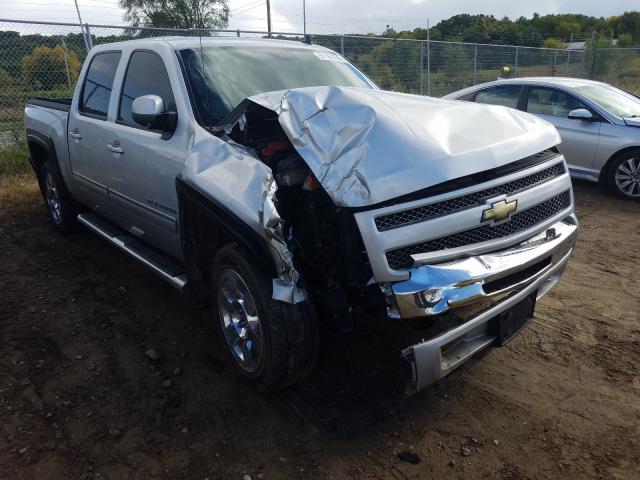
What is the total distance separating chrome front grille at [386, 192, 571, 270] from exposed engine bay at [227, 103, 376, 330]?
6.9 inches

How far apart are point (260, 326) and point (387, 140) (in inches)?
44.6

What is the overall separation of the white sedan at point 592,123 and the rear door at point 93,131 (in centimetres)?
589

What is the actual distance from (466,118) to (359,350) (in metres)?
1.59

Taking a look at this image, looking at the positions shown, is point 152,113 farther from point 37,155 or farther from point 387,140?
point 37,155

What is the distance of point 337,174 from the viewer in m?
2.44

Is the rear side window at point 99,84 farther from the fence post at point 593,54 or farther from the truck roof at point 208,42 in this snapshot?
the fence post at point 593,54

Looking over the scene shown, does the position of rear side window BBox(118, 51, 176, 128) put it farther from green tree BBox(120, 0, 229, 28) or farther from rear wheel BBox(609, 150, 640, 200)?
green tree BBox(120, 0, 229, 28)

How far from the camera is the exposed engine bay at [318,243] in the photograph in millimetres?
2525

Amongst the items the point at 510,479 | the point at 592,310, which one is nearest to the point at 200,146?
the point at 510,479

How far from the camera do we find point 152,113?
10.8 feet

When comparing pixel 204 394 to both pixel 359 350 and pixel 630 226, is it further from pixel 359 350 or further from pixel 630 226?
pixel 630 226

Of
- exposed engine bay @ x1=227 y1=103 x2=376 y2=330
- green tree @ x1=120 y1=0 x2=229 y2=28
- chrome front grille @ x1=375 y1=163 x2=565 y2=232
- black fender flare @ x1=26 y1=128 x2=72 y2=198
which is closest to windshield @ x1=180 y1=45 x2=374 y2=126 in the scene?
exposed engine bay @ x1=227 y1=103 x2=376 y2=330

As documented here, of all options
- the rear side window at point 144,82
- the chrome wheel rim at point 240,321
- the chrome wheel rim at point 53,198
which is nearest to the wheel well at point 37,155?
the chrome wheel rim at point 53,198

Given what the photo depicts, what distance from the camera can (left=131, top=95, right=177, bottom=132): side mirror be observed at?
10.8ft
